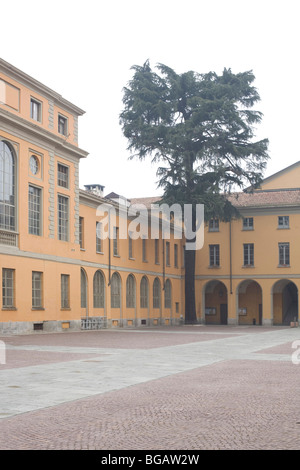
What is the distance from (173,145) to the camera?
144 ft

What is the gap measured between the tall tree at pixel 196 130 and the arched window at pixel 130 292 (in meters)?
5.83

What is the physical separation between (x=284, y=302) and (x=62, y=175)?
93.1 feet

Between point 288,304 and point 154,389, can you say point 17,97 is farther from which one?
point 288,304

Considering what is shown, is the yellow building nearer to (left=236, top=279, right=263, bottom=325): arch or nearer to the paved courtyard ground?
(left=236, top=279, right=263, bottom=325): arch

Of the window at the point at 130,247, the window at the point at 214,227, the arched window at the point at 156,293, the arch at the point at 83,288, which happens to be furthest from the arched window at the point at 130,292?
the window at the point at 214,227

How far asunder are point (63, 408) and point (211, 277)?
46765 millimetres

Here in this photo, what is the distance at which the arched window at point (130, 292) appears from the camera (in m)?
43.4

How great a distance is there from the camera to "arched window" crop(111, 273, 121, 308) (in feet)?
134

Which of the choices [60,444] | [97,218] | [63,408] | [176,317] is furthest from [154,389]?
[176,317]

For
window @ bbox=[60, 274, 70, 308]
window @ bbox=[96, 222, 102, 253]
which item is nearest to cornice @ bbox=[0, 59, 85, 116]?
window @ bbox=[96, 222, 102, 253]

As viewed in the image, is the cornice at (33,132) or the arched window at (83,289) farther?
the arched window at (83,289)

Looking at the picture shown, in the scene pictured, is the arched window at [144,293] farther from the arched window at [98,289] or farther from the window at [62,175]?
the window at [62,175]

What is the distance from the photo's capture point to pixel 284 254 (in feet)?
172

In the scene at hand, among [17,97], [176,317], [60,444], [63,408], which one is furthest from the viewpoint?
[176,317]
